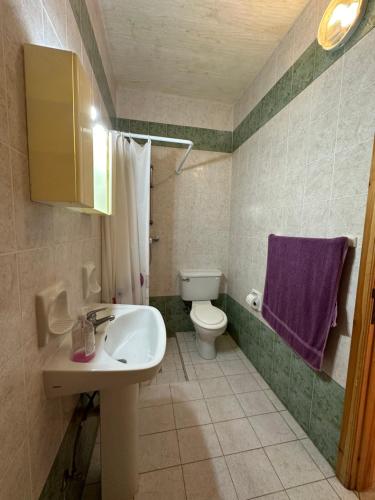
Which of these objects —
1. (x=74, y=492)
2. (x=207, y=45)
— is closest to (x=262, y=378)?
(x=74, y=492)

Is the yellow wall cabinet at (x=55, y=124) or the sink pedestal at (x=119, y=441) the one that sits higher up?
the yellow wall cabinet at (x=55, y=124)

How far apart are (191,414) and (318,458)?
0.76 m

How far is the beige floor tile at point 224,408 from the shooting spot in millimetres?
1426

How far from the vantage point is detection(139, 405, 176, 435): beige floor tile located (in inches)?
52.3

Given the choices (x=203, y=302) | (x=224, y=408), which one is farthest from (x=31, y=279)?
(x=203, y=302)

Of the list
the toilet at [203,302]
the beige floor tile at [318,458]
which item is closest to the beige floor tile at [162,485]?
the beige floor tile at [318,458]

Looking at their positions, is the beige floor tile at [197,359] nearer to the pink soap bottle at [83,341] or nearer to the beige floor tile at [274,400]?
the beige floor tile at [274,400]

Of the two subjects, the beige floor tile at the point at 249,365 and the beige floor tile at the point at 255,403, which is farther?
the beige floor tile at the point at 249,365

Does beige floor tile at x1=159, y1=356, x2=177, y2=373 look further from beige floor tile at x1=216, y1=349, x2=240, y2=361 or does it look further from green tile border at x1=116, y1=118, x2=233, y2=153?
green tile border at x1=116, y1=118, x2=233, y2=153

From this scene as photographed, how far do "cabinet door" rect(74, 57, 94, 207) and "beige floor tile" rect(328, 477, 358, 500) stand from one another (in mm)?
1751

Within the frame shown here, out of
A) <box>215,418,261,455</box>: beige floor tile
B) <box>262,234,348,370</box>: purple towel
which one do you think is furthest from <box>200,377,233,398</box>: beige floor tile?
<box>262,234,348,370</box>: purple towel

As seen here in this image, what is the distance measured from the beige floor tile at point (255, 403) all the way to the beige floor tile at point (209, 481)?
0.41 metres

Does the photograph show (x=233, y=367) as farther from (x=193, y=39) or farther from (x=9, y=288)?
(x=193, y=39)

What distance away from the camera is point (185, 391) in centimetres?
163
